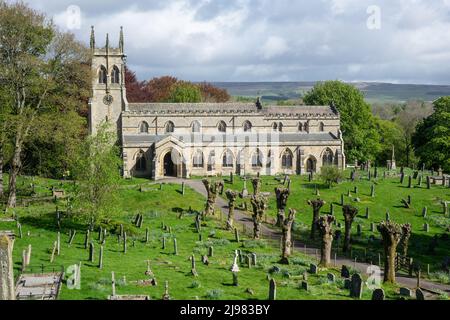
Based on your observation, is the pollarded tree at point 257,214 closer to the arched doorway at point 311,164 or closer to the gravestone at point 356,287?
the gravestone at point 356,287

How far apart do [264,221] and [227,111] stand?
25.3 m

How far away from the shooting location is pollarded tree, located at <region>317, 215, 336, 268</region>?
37.6 metres

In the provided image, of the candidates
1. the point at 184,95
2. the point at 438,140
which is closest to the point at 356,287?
the point at 438,140

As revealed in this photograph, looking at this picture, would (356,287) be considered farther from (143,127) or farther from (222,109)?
(222,109)

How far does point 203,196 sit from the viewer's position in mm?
57812

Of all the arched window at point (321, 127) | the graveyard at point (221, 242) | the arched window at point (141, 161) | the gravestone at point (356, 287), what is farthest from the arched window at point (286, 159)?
the gravestone at point (356, 287)

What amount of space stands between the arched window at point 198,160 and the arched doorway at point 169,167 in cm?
250

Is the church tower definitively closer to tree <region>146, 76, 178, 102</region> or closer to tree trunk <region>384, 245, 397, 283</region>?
tree <region>146, 76, 178, 102</region>

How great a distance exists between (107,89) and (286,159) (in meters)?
21.3

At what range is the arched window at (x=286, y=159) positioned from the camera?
7294 centimetres

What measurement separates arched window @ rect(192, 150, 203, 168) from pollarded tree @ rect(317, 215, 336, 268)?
108 feet

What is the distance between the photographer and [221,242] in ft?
140

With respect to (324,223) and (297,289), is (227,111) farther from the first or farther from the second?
(297,289)
